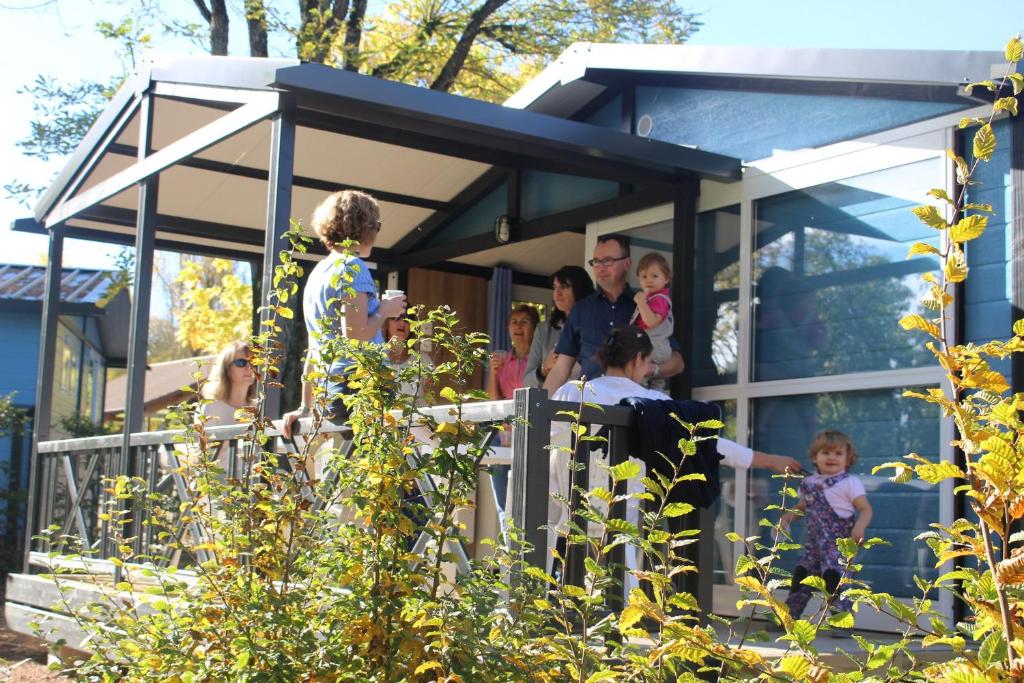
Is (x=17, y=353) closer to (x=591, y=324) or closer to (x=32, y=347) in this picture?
(x=32, y=347)

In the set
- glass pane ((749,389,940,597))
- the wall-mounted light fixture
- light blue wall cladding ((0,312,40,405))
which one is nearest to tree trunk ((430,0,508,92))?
light blue wall cladding ((0,312,40,405))

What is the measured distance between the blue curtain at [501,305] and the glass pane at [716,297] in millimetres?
2883

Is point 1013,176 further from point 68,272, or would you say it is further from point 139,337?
point 68,272

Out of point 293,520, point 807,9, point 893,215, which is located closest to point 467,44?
point 893,215

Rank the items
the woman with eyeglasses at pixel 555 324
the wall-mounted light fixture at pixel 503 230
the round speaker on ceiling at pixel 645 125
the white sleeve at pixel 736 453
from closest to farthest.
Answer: the white sleeve at pixel 736 453 < the woman with eyeglasses at pixel 555 324 < the round speaker on ceiling at pixel 645 125 < the wall-mounted light fixture at pixel 503 230

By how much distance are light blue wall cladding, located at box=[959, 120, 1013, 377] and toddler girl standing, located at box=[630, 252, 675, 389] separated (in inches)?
63.0

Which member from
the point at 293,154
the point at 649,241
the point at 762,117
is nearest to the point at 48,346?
the point at 293,154

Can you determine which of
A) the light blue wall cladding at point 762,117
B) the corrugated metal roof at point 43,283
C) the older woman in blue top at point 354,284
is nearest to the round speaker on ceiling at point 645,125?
the light blue wall cladding at point 762,117

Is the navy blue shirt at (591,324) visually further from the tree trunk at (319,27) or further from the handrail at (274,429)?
the tree trunk at (319,27)

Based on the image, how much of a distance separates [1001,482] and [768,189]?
16.4 feet

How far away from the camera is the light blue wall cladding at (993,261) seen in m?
5.48

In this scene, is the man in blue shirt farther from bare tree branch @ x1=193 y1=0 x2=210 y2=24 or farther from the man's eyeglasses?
bare tree branch @ x1=193 y1=0 x2=210 y2=24

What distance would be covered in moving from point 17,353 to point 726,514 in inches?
583

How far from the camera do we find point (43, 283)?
1919 centimetres
